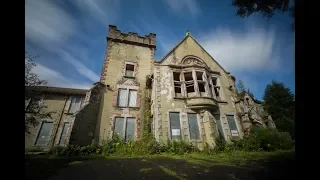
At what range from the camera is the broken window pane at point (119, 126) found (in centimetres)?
1419

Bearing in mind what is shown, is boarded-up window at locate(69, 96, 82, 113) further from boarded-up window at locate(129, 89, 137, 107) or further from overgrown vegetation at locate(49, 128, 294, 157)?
overgrown vegetation at locate(49, 128, 294, 157)

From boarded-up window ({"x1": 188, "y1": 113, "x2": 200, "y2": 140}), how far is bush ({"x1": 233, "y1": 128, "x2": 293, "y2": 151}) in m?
2.97

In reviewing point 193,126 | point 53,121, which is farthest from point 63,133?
point 193,126

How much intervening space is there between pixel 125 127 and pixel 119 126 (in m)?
0.61

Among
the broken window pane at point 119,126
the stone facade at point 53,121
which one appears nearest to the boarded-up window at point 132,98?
the broken window pane at point 119,126

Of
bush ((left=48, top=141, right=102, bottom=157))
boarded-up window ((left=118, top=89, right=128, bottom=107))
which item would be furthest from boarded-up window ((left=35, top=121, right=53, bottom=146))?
boarded-up window ((left=118, top=89, right=128, bottom=107))

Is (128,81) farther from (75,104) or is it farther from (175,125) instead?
(75,104)

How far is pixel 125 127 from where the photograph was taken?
1455 cm

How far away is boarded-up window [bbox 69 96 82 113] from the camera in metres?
18.7

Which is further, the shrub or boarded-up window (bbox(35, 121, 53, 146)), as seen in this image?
boarded-up window (bbox(35, 121, 53, 146))
